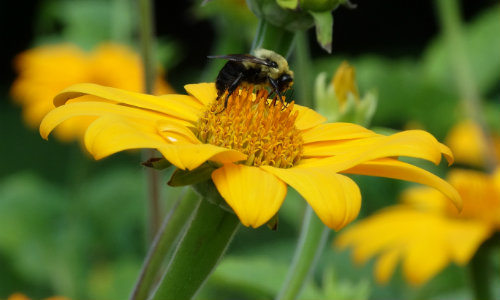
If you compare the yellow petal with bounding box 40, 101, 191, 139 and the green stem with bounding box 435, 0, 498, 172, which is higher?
the yellow petal with bounding box 40, 101, 191, 139

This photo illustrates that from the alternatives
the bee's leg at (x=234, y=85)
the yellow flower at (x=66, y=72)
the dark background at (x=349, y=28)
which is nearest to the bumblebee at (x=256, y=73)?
the bee's leg at (x=234, y=85)

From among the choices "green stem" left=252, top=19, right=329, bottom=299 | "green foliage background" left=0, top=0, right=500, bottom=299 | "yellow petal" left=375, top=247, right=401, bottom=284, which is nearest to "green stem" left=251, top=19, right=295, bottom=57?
"green stem" left=252, top=19, right=329, bottom=299

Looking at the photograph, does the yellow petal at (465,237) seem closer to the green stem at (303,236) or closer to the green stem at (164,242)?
the green stem at (303,236)

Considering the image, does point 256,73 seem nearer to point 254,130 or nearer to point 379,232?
point 254,130

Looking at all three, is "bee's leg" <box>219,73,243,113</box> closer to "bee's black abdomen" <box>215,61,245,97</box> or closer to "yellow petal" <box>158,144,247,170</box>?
"bee's black abdomen" <box>215,61,245,97</box>

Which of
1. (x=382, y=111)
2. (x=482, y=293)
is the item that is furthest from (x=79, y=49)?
(x=482, y=293)

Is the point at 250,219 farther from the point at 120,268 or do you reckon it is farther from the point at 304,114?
the point at 120,268
